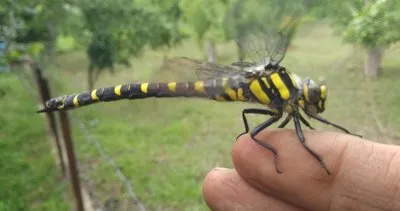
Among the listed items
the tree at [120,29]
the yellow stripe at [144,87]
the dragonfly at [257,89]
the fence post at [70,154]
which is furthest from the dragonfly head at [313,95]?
the tree at [120,29]

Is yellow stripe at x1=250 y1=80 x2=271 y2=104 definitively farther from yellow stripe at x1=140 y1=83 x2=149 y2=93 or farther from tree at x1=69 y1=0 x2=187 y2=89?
tree at x1=69 y1=0 x2=187 y2=89

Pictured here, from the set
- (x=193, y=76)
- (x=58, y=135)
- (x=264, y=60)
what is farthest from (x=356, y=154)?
(x=58, y=135)

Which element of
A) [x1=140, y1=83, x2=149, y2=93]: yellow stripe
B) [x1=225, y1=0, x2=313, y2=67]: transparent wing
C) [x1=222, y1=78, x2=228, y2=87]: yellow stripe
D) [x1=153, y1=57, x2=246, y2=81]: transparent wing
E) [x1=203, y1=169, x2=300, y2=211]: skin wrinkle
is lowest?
[x1=203, y1=169, x2=300, y2=211]: skin wrinkle

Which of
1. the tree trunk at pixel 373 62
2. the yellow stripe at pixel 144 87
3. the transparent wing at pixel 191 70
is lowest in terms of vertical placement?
the tree trunk at pixel 373 62

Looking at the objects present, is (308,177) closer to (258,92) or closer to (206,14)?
(258,92)

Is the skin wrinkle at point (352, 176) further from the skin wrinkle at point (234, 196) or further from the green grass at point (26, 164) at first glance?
the green grass at point (26, 164)

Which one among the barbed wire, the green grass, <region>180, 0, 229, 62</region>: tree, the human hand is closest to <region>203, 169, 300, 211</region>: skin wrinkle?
the human hand

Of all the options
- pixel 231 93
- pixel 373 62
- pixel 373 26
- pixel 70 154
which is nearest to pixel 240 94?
pixel 231 93
